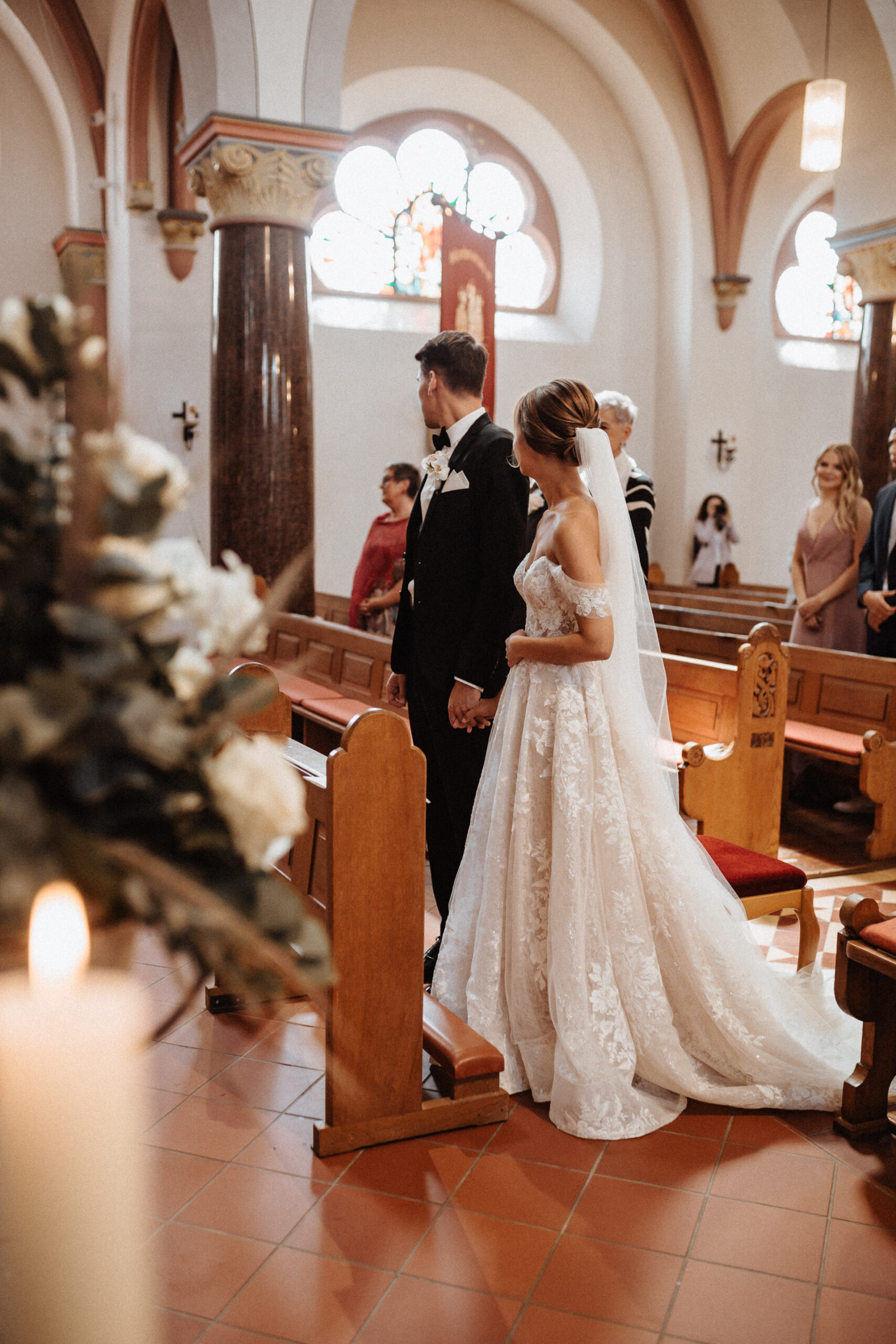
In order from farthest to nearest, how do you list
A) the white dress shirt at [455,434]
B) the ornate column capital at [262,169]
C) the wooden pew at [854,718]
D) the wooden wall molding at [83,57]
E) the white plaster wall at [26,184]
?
the white plaster wall at [26,184], the wooden wall molding at [83,57], the ornate column capital at [262,169], the wooden pew at [854,718], the white dress shirt at [455,434]

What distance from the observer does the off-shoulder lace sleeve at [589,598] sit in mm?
2760

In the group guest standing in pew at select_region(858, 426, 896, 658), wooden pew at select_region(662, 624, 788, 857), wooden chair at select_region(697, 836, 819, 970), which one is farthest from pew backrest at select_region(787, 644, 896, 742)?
wooden chair at select_region(697, 836, 819, 970)

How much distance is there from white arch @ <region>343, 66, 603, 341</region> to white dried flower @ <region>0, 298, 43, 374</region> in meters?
10.7

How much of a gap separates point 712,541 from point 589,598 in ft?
29.1

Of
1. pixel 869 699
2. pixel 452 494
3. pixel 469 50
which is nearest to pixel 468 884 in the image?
pixel 452 494

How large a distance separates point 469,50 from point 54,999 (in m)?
11.6

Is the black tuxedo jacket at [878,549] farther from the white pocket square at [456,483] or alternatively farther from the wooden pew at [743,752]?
the white pocket square at [456,483]

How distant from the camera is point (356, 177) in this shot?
1109 centimetres

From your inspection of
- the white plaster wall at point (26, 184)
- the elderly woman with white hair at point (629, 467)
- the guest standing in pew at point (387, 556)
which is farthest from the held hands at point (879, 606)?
the white plaster wall at point (26, 184)

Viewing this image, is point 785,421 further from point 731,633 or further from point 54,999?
point 54,999

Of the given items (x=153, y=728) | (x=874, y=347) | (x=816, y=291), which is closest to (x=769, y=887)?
(x=153, y=728)

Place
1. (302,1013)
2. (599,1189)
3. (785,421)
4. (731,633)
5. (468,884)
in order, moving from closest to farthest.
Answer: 1. (599,1189)
2. (468,884)
3. (302,1013)
4. (731,633)
5. (785,421)

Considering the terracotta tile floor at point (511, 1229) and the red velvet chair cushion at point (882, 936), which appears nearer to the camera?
the terracotta tile floor at point (511, 1229)

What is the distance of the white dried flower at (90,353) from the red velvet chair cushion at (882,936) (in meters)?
2.24
